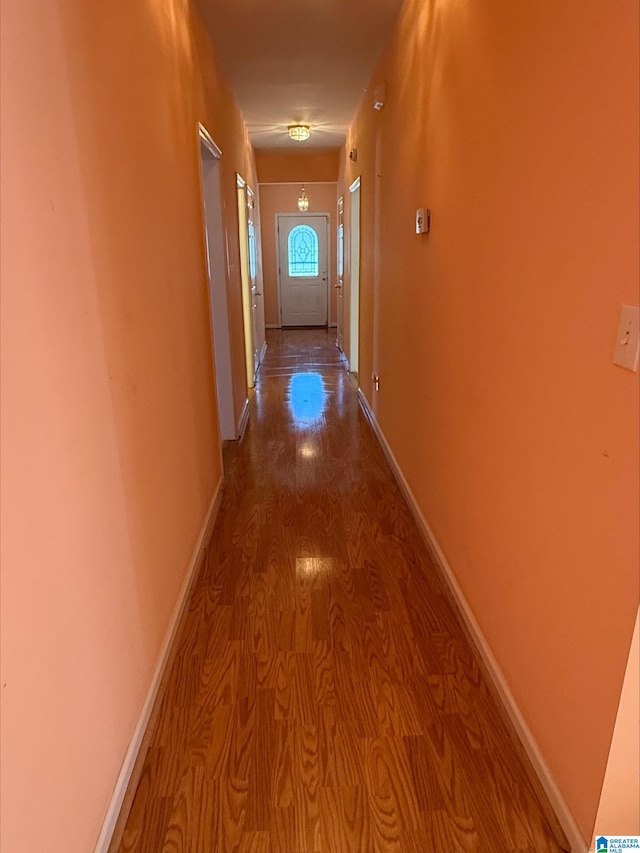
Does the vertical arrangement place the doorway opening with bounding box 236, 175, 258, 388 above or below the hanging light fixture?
below

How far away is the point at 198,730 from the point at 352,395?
3.84 metres

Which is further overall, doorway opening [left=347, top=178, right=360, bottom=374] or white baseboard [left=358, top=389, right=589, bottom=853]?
doorway opening [left=347, top=178, right=360, bottom=374]

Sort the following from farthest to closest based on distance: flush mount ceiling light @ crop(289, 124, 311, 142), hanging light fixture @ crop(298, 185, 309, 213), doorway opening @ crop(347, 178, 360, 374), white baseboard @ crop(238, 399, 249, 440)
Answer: hanging light fixture @ crop(298, 185, 309, 213) → flush mount ceiling light @ crop(289, 124, 311, 142) → doorway opening @ crop(347, 178, 360, 374) → white baseboard @ crop(238, 399, 249, 440)

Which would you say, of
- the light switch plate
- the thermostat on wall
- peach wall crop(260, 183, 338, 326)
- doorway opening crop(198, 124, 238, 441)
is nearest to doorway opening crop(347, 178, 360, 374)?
doorway opening crop(198, 124, 238, 441)

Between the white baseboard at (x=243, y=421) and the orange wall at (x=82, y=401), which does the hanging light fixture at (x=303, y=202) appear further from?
the orange wall at (x=82, y=401)

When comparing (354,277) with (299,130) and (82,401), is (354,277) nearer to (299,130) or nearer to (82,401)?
(299,130)

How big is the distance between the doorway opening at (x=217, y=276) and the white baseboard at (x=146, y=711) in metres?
1.27

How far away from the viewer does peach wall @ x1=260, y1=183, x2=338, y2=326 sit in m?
8.82

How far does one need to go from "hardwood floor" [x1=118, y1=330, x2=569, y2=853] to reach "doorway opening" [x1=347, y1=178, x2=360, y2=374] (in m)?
3.26

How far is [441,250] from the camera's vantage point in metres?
2.24

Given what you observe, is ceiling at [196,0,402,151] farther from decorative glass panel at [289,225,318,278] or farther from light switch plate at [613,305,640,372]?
decorative glass panel at [289,225,318,278]

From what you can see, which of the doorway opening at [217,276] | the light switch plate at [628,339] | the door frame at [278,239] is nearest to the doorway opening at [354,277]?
the doorway opening at [217,276]

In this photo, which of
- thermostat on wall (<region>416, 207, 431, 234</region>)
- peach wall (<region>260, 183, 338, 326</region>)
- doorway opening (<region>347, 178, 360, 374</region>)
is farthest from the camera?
peach wall (<region>260, 183, 338, 326</region>)

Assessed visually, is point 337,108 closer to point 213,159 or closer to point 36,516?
point 213,159
